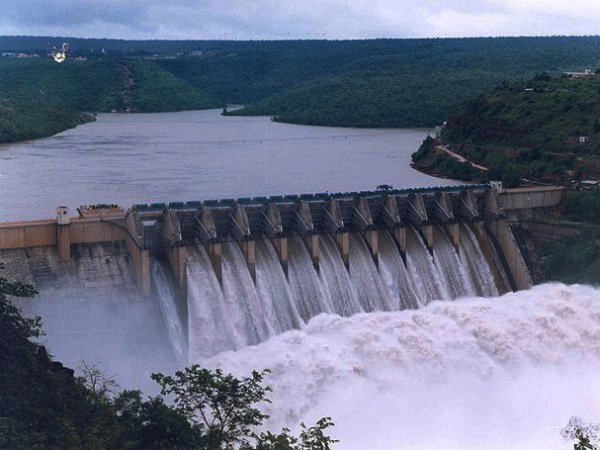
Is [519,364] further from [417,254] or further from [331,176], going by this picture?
[331,176]

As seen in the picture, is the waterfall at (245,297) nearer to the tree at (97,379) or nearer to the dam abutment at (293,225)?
the dam abutment at (293,225)

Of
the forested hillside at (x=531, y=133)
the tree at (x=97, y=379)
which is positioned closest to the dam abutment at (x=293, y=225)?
the tree at (x=97, y=379)

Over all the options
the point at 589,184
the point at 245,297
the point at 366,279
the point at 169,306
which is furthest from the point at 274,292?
the point at 589,184

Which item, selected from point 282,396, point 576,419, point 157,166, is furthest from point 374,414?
point 157,166

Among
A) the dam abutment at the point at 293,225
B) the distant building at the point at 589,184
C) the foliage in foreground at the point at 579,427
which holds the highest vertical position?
the distant building at the point at 589,184

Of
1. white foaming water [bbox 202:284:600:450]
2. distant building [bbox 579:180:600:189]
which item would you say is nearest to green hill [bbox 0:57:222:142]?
distant building [bbox 579:180:600:189]

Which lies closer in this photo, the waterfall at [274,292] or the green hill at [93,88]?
the waterfall at [274,292]
